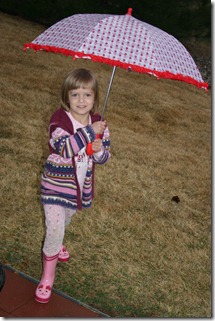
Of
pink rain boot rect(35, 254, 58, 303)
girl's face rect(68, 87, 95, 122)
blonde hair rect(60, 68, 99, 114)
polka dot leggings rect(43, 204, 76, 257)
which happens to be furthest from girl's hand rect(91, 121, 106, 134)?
pink rain boot rect(35, 254, 58, 303)

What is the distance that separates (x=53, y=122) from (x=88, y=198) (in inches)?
23.5

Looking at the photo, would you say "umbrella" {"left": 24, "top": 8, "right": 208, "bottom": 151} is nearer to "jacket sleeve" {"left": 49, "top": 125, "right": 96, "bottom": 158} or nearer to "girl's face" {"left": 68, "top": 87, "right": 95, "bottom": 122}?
"girl's face" {"left": 68, "top": 87, "right": 95, "bottom": 122}

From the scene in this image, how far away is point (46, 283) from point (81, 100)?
4.21 feet

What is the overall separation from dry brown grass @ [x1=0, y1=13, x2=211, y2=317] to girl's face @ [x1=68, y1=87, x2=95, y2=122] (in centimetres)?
137

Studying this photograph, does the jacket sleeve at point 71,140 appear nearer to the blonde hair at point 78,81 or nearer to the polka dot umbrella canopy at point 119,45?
the blonde hair at point 78,81

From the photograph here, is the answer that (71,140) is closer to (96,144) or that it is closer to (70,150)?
(70,150)

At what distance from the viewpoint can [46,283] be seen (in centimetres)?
336

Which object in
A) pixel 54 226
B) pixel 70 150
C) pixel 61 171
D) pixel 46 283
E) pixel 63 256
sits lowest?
pixel 63 256

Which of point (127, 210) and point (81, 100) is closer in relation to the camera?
point (81, 100)

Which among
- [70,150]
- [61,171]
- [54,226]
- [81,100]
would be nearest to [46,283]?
[54,226]

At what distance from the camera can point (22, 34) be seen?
13.4 meters

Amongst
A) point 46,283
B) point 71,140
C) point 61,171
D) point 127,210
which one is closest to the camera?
point 71,140

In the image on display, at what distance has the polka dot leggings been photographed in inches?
125

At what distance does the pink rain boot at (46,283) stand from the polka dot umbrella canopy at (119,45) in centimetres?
139
